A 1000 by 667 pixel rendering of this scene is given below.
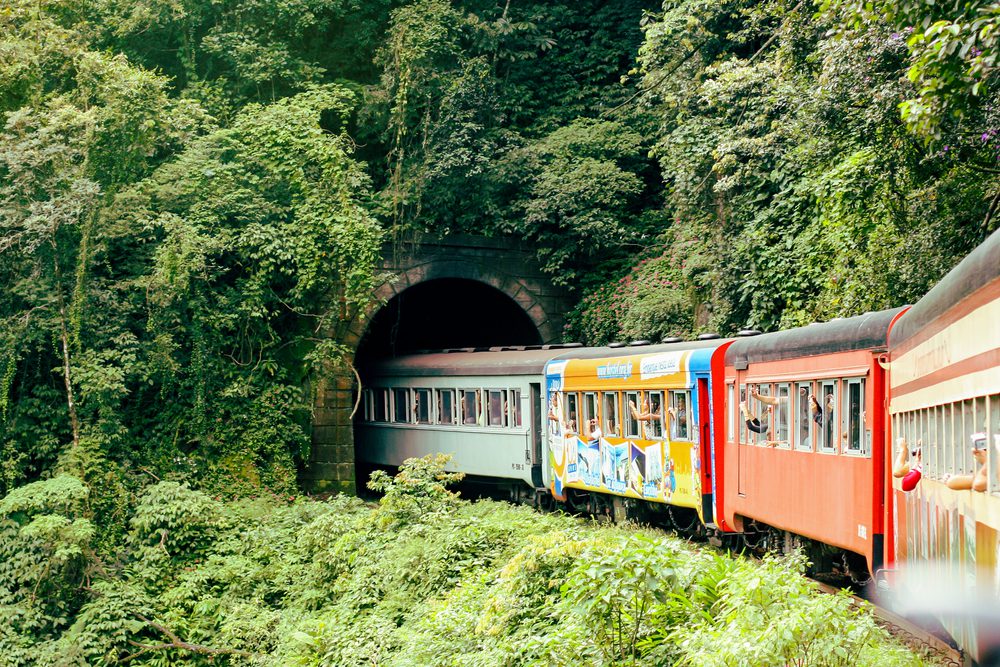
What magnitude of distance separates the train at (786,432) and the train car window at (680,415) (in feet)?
0.11

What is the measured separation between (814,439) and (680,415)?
384 centimetres

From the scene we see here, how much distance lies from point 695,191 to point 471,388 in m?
Result: 5.62

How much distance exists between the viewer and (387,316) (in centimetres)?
3005

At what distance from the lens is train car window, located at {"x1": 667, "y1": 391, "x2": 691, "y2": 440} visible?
44.4ft

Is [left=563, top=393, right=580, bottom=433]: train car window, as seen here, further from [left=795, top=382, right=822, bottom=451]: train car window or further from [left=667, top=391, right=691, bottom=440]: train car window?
[left=795, top=382, right=822, bottom=451]: train car window

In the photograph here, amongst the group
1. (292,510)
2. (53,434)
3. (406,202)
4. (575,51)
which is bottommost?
(292,510)

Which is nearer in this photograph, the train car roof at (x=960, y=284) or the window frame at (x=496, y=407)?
the train car roof at (x=960, y=284)

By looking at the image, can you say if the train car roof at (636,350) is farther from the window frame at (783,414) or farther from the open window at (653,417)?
the window frame at (783,414)

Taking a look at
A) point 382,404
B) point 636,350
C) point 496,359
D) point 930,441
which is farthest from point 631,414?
point 382,404

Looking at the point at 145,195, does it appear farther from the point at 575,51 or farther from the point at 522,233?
the point at 575,51

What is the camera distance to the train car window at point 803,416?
33.3 feet

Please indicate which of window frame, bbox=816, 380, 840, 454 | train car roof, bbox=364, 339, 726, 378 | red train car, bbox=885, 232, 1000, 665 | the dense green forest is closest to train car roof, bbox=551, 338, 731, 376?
train car roof, bbox=364, 339, 726, 378

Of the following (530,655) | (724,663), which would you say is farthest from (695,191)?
(724,663)

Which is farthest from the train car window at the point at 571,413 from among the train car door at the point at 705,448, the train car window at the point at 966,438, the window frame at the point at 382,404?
the train car window at the point at 966,438
